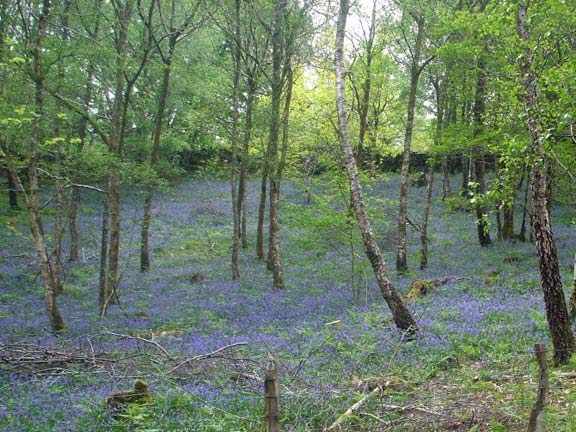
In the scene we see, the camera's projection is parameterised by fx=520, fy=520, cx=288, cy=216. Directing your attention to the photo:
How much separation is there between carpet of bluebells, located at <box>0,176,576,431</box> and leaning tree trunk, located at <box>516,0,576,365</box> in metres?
1.13

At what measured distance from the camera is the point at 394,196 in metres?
37.6

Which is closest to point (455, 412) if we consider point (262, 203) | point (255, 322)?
point (255, 322)

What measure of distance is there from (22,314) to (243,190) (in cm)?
1141

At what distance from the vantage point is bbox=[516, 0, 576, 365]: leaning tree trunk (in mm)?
7336

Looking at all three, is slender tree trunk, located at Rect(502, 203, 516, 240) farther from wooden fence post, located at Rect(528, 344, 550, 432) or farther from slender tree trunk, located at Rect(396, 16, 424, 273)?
wooden fence post, located at Rect(528, 344, 550, 432)

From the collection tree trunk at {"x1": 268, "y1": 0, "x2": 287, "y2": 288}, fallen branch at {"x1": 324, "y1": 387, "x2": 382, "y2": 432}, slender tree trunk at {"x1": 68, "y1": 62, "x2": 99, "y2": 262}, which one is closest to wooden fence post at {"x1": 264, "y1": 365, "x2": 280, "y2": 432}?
fallen branch at {"x1": 324, "y1": 387, "x2": 382, "y2": 432}

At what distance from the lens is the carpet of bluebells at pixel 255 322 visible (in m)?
6.62

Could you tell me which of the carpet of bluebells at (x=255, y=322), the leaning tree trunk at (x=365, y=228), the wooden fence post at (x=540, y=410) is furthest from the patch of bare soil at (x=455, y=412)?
the leaning tree trunk at (x=365, y=228)

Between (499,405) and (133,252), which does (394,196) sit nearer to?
(133,252)

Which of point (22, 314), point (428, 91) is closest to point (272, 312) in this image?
point (22, 314)

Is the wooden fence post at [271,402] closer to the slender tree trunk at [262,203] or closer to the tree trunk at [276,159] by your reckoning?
the tree trunk at [276,159]

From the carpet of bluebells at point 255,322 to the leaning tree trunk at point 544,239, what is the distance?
113 cm

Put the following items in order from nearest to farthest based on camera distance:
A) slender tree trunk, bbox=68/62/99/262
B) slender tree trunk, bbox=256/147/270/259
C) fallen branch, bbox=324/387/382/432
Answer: fallen branch, bbox=324/387/382/432 < slender tree trunk, bbox=68/62/99/262 < slender tree trunk, bbox=256/147/270/259

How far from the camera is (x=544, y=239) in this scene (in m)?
7.36
